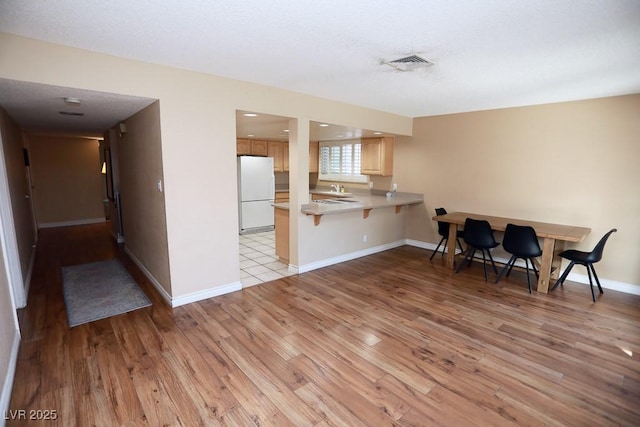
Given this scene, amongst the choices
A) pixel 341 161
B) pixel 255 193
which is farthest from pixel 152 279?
pixel 341 161

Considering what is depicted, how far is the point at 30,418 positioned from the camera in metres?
1.82

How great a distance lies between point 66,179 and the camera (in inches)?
293

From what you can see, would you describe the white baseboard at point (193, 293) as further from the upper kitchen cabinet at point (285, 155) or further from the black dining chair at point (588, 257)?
the upper kitchen cabinet at point (285, 155)

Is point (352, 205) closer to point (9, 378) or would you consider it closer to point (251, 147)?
point (251, 147)

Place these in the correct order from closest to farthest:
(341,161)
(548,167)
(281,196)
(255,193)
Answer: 1. (548,167)
2. (255,193)
3. (341,161)
4. (281,196)

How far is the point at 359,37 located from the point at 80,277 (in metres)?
4.40

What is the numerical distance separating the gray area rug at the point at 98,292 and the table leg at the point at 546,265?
4518mm

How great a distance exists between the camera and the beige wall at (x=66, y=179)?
711 cm

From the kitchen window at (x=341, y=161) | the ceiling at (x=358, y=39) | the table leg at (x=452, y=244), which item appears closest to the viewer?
the ceiling at (x=358, y=39)

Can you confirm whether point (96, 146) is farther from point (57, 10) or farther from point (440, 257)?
point (440, 257)

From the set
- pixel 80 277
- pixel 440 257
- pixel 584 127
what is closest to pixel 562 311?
pixel 440 257

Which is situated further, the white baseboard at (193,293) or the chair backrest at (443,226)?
the chair backrest at (443,226)

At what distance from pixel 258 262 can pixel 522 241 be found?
3.58m

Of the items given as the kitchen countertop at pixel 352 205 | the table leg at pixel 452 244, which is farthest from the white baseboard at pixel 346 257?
the table leg at pixel 452 244
